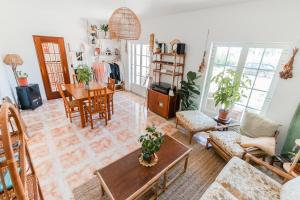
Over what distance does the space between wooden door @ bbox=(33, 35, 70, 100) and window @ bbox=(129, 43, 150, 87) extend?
2.21 metres

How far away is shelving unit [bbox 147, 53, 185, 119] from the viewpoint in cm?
357

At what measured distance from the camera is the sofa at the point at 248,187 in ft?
4.44

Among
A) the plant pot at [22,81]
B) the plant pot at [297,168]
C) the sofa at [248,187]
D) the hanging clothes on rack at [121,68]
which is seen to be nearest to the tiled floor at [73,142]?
the plant pot at [22,81]

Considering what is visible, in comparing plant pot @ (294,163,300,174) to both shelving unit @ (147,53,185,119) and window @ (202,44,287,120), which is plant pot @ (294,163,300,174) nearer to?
window @ (202,44,287,120)

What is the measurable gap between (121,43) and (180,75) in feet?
10.1

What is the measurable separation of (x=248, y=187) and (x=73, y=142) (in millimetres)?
2768

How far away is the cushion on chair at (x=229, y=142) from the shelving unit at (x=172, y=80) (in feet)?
4.47

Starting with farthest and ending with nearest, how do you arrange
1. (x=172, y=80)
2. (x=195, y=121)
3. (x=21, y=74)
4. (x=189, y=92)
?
(x=21, y=74)
(x=172, y=80)
(x=189, y=92)
(x=195, y=121)

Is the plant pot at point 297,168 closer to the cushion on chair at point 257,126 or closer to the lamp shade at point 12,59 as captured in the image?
the cushion on chair at point 257,126

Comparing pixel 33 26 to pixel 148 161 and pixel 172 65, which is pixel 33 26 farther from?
pixel 148 161

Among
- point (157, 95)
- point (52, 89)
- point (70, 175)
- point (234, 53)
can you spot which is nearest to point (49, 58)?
point (52, 89)

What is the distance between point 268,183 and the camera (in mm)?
1569

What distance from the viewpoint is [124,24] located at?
2.03 m

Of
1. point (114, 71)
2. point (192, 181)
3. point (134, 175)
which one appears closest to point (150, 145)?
point (134, 175)
